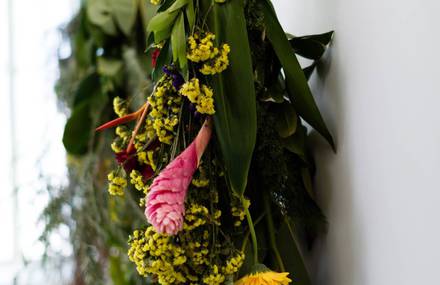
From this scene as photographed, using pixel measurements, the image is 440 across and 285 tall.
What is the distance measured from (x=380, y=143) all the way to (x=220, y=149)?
0.17m

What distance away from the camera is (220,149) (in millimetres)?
647

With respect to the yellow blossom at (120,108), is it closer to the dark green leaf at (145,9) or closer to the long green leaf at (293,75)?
the long green leaf at (293,75)

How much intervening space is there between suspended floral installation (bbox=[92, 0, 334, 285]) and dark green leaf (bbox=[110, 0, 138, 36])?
602mm

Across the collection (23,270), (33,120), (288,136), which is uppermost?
(288,136)

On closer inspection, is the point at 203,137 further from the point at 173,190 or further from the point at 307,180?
the point at 307,180

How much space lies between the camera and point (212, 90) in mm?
629

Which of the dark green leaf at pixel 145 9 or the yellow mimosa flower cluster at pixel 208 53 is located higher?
the yellow mimosa flower cluster at pixel 208 53

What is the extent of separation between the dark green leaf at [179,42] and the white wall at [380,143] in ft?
0.65

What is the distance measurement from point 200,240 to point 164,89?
0.17 metres

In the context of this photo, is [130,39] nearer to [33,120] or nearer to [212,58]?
[33,120]

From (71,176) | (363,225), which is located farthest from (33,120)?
(363,225)

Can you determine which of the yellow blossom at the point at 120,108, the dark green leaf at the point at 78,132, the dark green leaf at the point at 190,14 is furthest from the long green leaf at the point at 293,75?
the dark green leaf at the point at 78,132

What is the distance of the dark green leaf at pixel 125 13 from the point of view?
1.31 metres

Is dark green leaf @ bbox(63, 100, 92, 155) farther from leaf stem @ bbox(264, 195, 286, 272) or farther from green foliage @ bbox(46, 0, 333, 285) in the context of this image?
leaf stem @ bbox(264, 195, 286, 272)
